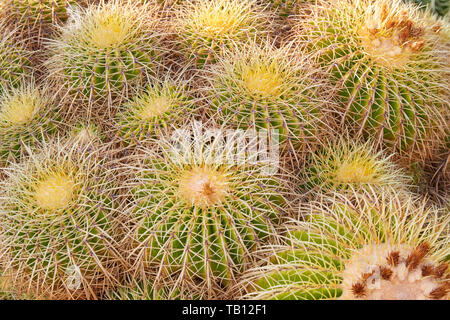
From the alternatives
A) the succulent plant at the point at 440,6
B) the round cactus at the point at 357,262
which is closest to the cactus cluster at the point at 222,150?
the round cactus at the point at 357,262

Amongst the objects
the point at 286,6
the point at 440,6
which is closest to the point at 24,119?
the point at 286,6

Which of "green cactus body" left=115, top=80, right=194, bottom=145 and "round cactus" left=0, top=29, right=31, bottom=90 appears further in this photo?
"round cactus" left=0, top=29, right=31, bottom=90

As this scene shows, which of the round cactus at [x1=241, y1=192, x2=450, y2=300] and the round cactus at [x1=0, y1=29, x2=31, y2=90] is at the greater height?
the round cactus at [x1=0, y1=29, x2=31, y2=90]

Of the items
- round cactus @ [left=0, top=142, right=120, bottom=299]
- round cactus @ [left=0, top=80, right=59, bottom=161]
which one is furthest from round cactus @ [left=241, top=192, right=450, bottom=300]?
round cactus @ [left=0, top=80, right=59, bottom=161]

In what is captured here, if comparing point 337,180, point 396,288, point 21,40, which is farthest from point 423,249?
point 21,40

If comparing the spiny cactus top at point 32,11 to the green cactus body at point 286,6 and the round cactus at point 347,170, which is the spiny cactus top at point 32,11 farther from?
the round cactus at point 347,170

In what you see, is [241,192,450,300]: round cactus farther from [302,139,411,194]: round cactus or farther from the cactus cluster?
[302,139,411,194]: round cactus

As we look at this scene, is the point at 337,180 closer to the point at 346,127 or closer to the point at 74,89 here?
the point at 346,127
